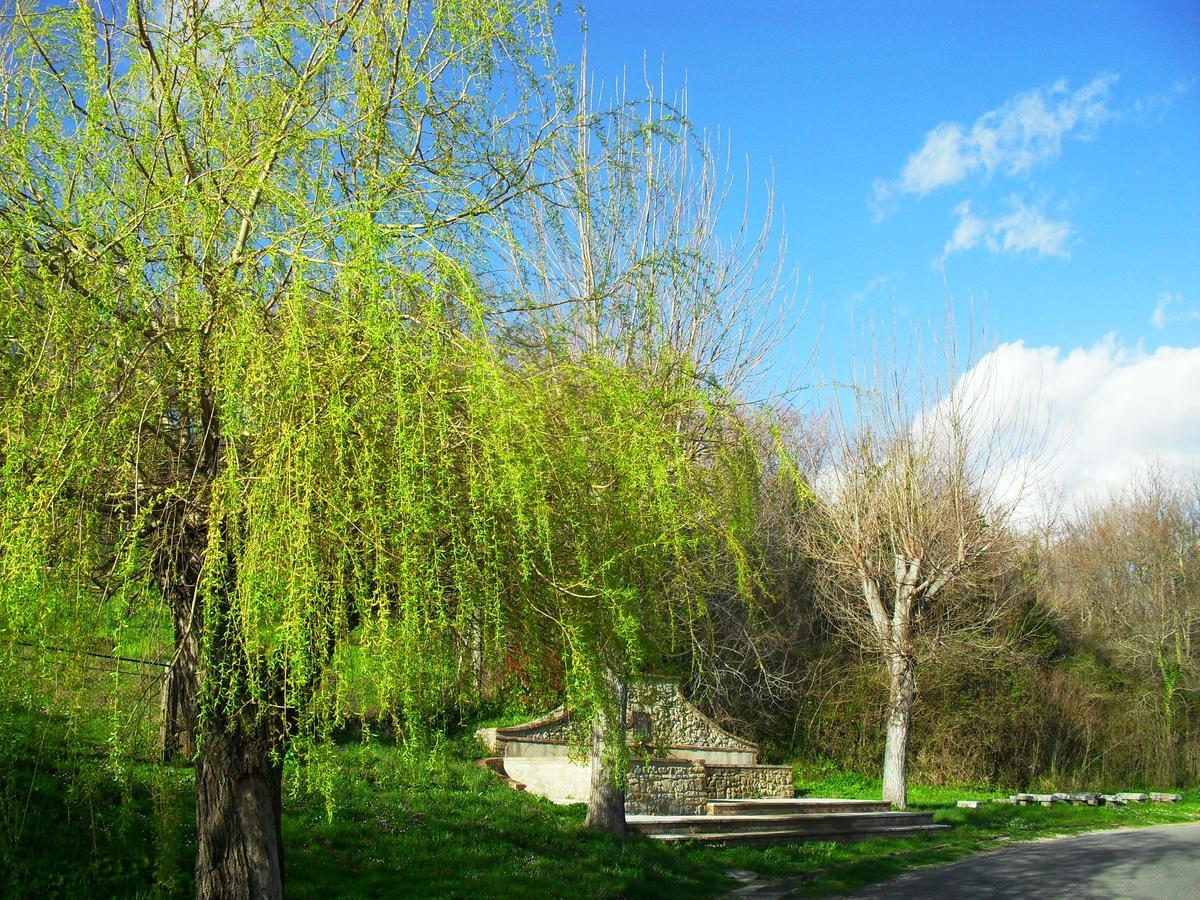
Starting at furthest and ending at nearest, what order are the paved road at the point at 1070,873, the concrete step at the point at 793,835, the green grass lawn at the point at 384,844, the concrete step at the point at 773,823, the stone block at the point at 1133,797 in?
1. the stone block at the point at 1133,797
2. the concrete step at the point at 773,823
3. the concrete step at the point at 793,835
4. the paved road at the point at 1070,873
5. the green grass lawn at the point at 384,844

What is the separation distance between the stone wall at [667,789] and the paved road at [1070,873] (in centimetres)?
425

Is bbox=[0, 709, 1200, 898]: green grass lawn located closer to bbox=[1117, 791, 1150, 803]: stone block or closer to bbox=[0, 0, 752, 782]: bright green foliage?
bbox=[0, 0, 752, 782]: bright green foliage

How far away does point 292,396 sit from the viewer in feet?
14.2

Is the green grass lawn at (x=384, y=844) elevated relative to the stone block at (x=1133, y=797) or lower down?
elevated

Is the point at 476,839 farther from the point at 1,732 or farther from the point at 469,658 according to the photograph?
the point at 469,658

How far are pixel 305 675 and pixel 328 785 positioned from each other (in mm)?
523

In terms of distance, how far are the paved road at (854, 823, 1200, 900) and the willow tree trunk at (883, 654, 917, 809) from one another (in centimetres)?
301

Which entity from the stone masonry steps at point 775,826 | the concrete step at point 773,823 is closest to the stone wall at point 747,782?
the stone masonry steps at point 775,826

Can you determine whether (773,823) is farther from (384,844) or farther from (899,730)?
(384,844)

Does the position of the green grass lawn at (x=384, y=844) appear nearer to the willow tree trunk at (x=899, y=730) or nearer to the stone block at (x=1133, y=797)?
the willow tree trunk at (x=899, y=730)

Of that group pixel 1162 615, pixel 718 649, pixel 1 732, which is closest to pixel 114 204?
pixel 1 732

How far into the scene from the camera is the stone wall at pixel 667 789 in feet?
49.0

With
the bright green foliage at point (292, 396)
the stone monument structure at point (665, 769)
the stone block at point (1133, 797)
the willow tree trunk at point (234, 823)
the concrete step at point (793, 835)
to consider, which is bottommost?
the stone block at point (1133, 797)

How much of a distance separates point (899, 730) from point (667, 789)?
499cm
